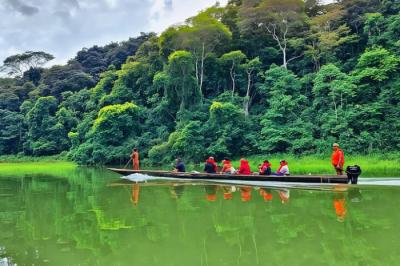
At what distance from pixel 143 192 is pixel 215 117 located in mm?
14169

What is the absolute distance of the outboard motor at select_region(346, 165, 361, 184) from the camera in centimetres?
1175

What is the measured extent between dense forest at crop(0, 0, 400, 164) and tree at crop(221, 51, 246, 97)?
0.27 feet

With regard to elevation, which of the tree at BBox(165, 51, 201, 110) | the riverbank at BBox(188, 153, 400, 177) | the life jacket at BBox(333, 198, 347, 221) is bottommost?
the life jacket at BBox(333, 198, 347, 221)

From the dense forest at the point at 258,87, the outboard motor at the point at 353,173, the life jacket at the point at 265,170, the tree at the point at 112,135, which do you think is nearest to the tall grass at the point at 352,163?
the dense forest at the point at 258,87

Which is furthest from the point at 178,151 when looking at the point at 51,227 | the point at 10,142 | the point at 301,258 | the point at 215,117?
the point at 10,142

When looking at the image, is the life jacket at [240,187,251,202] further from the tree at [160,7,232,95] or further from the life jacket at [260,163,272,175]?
the tree at [160,7,232,95]

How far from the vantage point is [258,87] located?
2786cm

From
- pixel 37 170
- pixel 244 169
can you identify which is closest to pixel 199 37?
pixel 37 170

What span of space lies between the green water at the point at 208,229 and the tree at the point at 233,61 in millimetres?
17530

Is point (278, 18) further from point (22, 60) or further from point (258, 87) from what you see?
point (22, 60)

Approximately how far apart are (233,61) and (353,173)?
17.7 metres

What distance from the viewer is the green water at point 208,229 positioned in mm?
5426

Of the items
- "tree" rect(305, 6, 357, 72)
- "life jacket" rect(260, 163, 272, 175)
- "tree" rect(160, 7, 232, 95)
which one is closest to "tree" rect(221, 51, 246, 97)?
"tree" rect(160, 7, 232, 95)

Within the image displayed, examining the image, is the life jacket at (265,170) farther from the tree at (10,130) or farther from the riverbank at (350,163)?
the tree at (10,130)
